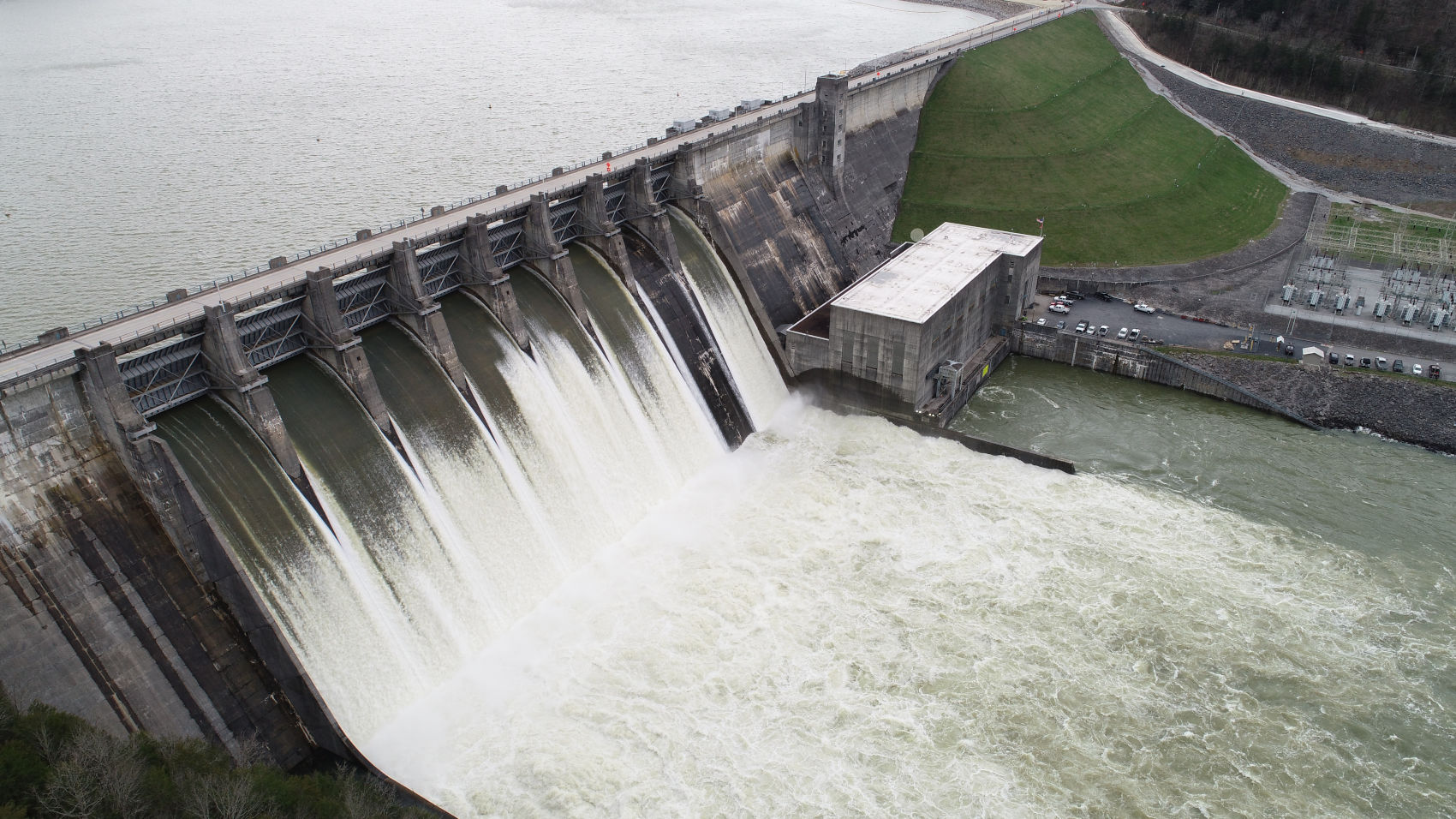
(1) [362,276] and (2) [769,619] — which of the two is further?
(1) [362,276]

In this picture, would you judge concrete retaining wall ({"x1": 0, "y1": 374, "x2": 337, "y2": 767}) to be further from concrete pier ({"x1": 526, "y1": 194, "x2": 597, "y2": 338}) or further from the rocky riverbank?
the rocky riverbank

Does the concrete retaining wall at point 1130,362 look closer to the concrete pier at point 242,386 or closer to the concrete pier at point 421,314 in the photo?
the concrete pier at point 421,314

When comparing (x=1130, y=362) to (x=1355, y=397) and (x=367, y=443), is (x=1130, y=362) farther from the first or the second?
(x=367, y=443)

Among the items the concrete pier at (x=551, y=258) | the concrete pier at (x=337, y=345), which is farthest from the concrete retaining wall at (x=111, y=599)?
the concrete pier at (x=551, y=258)

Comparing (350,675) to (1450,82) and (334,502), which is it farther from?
(1450,82)

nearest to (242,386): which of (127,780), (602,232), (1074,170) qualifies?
(127,780)

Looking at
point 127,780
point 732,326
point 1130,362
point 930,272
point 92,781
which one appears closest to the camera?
point 92,781

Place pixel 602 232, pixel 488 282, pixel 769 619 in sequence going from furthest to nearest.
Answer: pixel 602 232 → pixel 488 282 → pixel 769 619
